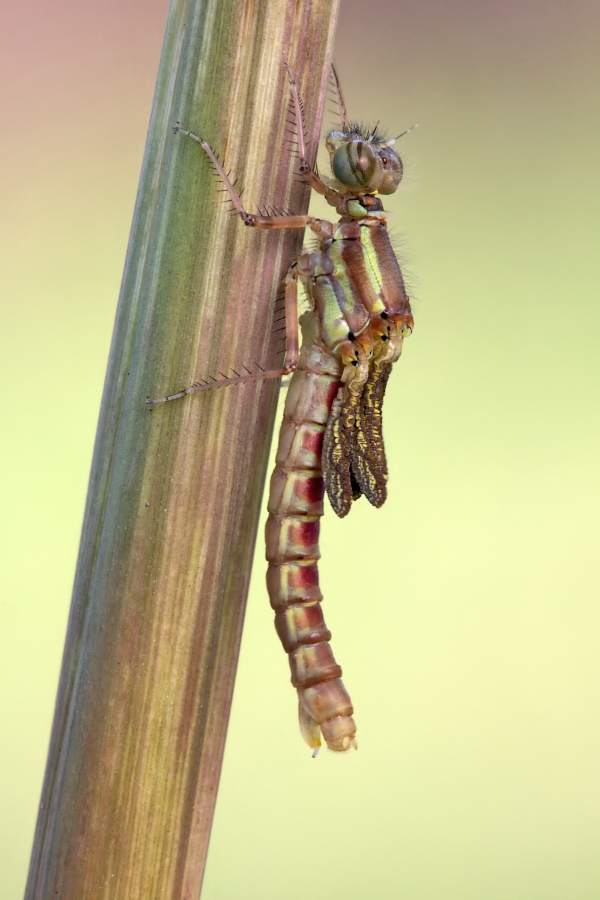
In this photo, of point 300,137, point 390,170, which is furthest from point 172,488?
point 390,170

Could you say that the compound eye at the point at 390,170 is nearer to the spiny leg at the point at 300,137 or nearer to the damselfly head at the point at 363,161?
the damselfly head at the point at 363,161

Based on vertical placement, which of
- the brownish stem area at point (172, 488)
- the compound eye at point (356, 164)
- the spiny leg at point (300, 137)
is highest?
the compound eye at point (356, 164)

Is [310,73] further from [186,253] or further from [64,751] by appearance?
[64,751]

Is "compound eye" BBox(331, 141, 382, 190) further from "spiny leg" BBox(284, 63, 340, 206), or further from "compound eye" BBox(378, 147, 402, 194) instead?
"spiny leg" BBox(284, 63, 340, 206)

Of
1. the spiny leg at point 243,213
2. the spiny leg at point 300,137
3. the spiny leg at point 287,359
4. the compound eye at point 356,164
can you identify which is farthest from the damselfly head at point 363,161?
the spiny leg at point 243,213

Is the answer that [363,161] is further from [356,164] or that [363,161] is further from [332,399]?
[332,399]

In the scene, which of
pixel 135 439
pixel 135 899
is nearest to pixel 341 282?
pixel 135 439

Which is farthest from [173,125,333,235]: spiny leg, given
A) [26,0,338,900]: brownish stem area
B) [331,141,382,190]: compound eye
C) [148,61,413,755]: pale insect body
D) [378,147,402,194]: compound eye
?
[378,147,402,194]: compound eye

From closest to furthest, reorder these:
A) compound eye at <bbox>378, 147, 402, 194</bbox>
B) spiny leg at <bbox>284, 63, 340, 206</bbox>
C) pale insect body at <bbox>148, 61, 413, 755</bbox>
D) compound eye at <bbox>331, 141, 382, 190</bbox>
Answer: spiny leg at <bbox>284, 63, 340, 206</bbox>, pale insect body at <bbox>148, 61, 413, 755</bbox>, compound eye at <bbox>331, 141, 382, 190</bbox>, compound eye at <bbox>378, 147, 402, 194</bbox>
